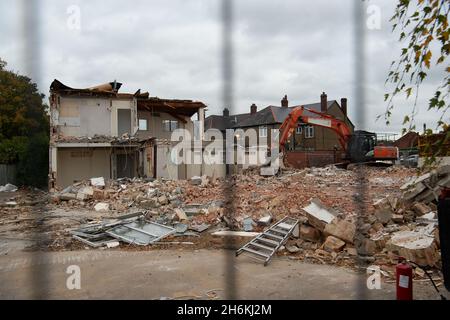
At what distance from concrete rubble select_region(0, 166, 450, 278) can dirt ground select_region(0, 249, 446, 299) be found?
72 centimetres

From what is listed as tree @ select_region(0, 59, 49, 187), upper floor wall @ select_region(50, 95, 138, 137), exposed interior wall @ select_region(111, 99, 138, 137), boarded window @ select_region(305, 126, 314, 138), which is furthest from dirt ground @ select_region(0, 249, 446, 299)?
boarded window @ select_region(305, 126, 314, 138)

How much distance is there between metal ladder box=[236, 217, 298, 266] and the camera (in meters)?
5.92

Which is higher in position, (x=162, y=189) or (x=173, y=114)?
(x=173, y=114)

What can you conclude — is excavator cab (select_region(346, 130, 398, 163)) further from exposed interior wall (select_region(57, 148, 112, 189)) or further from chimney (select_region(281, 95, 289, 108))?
chimney (select_region(281, 95, 289, 108))

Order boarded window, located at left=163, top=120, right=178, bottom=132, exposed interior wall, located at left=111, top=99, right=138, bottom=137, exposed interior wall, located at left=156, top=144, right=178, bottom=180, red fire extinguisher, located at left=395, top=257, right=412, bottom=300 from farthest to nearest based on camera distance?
boarded window, located at left=163, top=120, right=178, bottom=132, exposed interior wall, located at left=111, top=99, right=138, bottom=137, exposed interior wall, located at left=156, top=144, right=178, bottom=180, red fire extinguisher, located at left=395, top=257, right=412, bottom=300

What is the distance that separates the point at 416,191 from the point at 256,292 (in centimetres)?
502

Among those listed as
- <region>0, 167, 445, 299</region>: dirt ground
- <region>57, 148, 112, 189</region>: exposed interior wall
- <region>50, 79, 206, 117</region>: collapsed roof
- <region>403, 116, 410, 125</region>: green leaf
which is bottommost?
<region>0, 167, 445, 299</region>: dirt ground

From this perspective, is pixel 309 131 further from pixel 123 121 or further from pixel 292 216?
pixel 292 216

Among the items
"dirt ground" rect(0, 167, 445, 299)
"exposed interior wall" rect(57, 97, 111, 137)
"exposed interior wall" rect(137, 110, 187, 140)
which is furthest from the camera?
"exposed interior wall" rect(137, 110, 187, 140)

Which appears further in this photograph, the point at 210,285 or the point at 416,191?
the point at 416,191

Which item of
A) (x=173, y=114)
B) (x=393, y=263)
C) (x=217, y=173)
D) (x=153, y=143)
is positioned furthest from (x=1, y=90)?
(x=393, y=263)

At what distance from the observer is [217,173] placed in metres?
20.6

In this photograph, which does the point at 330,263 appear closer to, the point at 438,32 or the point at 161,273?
the point at 161,273

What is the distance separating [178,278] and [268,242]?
6.79 ft
